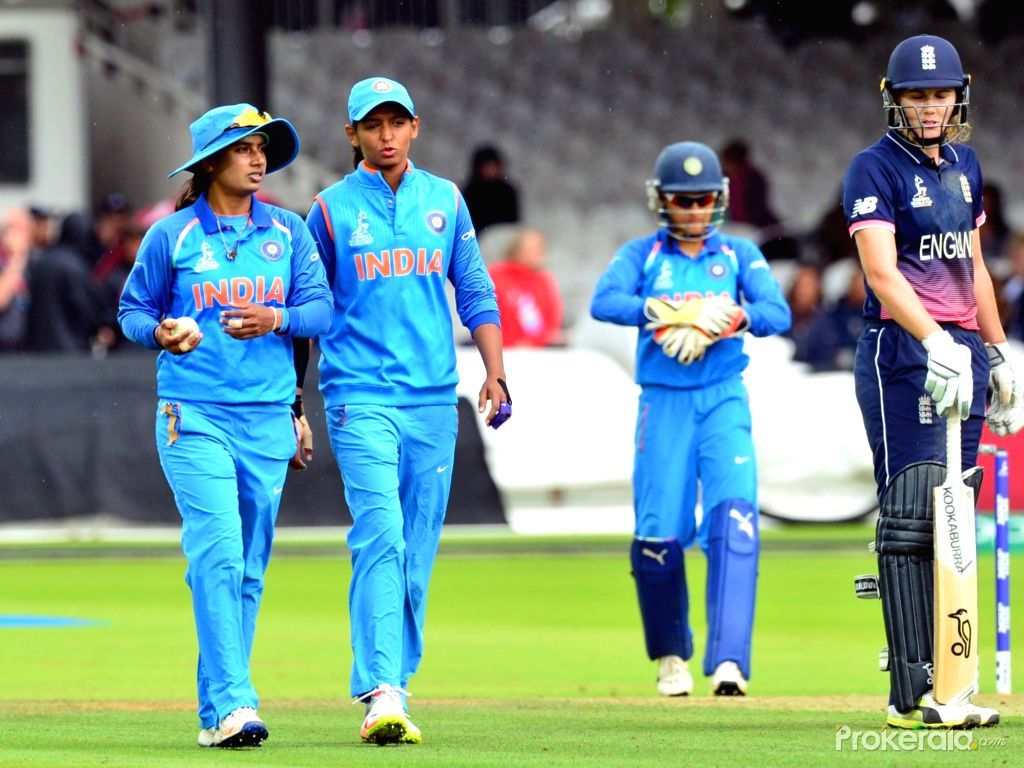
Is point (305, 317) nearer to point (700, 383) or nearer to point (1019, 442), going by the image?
point (700, 383)

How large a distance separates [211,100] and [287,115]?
7905 millimetres

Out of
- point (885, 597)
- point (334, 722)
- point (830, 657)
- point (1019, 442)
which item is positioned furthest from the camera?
point (1019, 442)

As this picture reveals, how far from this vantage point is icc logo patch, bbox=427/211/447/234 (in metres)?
7.34

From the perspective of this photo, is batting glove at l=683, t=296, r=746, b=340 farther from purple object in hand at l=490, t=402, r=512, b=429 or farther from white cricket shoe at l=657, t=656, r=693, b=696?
purple object in hand at l=490, t=402, r=512, b=429

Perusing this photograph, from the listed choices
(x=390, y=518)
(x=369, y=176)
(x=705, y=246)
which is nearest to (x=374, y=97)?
(x=369, y=176)

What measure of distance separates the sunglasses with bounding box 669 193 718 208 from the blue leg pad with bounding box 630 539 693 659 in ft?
4.59

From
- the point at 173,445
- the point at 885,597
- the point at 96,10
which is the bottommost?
the point at 885,597

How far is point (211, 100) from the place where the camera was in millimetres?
18188

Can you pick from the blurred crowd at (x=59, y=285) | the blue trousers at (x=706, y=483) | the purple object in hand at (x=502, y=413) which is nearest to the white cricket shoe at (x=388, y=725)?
the purple object in hand at (x=502, y=413)

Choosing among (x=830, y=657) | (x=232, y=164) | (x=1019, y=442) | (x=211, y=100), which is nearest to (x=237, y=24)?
(x=211, y=100)

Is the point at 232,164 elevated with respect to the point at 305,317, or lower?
elevated

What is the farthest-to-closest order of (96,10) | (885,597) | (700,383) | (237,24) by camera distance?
(96,10) < (237,24) < (700,383) < (885,597)

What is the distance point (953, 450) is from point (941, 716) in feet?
2.59

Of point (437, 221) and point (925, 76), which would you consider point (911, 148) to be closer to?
point (925, 76)
